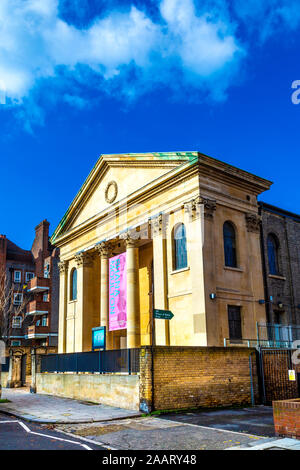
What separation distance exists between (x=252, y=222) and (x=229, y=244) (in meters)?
2.07

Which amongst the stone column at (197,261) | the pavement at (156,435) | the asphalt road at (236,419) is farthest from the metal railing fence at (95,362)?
the stone column at (197,261)

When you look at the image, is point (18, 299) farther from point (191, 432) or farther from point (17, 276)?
point (191, 432)

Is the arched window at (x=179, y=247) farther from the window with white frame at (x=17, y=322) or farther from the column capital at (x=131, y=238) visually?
the window with white frame at (x=17, y=322)

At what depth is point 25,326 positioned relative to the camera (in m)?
50.0

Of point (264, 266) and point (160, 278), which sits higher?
point (264, 266)

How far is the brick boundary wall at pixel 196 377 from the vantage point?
1556 cm

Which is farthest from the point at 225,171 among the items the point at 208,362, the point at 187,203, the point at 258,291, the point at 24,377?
the point at 24,377

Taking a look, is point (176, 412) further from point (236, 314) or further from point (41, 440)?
point (236, 314)

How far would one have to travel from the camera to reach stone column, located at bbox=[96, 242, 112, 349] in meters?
28.3

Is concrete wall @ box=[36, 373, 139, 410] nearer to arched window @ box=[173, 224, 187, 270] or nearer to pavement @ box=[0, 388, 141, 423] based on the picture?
pavement @ box=[0, 388, 141, 423]

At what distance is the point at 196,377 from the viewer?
16.6m

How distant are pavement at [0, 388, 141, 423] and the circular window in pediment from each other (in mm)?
12838

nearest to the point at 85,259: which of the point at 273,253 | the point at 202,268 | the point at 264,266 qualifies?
the point at 202,268
